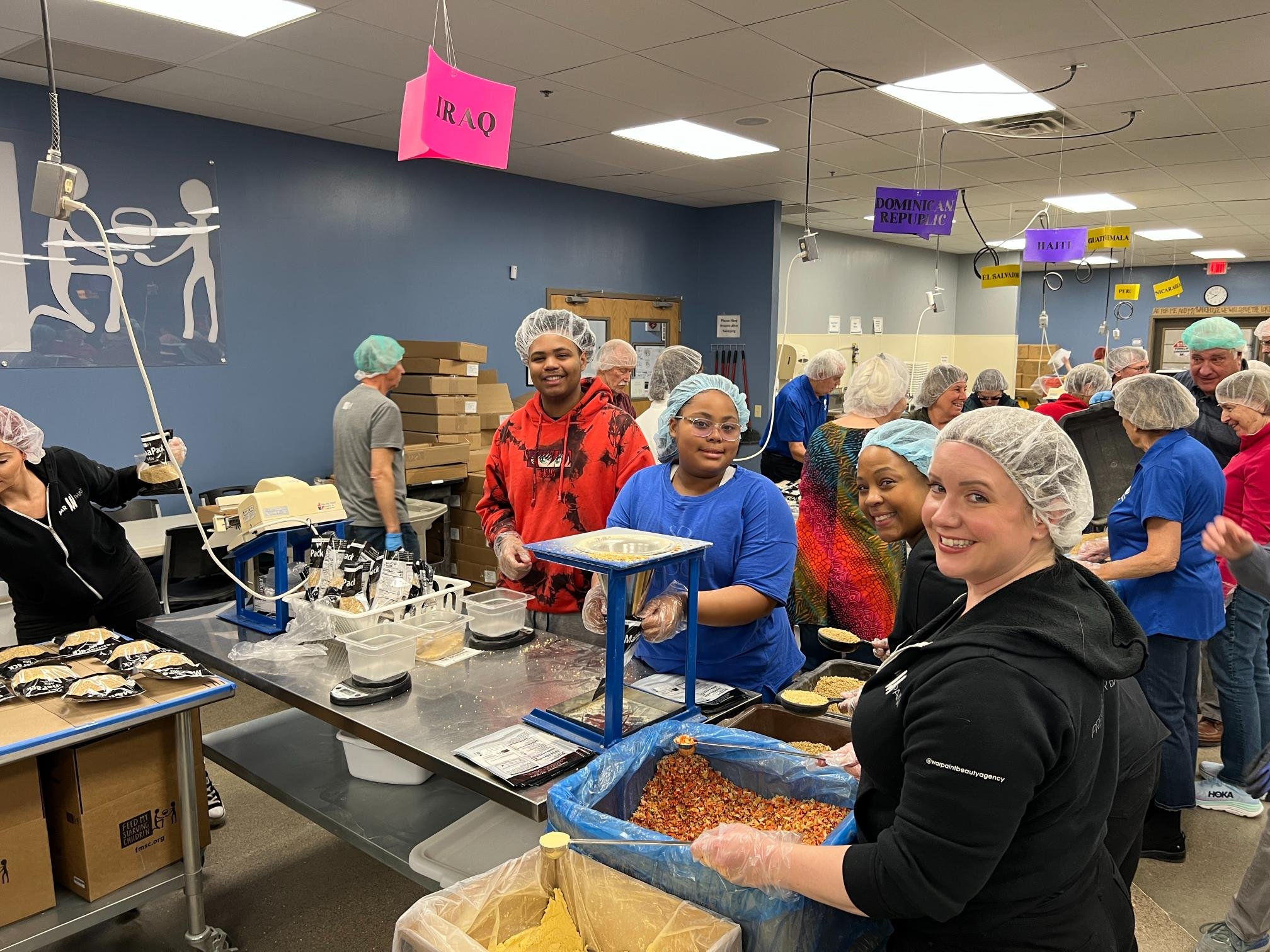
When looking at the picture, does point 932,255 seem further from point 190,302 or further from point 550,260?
point 190,302

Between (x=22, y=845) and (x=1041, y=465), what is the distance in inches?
87.7

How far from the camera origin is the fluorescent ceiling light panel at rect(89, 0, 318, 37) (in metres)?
3.16

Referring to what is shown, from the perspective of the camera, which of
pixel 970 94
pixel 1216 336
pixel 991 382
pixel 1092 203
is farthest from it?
pixel 1092 203

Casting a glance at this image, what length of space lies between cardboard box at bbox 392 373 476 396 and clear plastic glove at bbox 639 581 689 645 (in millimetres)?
3852

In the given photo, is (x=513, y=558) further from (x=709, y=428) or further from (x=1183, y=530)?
(x=1183, y=530)

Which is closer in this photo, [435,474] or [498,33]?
[498,33]

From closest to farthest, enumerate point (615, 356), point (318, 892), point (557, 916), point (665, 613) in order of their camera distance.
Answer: point (557, 916), point (665, 613), point (318, 892), point (615, 356)

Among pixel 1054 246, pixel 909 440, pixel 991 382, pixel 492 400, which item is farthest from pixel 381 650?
pixel 991 382

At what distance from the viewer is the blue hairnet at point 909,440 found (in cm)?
194

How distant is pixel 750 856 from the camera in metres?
1.17

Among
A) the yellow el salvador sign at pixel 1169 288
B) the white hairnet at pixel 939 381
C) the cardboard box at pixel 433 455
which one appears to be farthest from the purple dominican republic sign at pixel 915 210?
the yellow el salvador sign at pixel 1169 288

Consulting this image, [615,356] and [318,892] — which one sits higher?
[615,356]

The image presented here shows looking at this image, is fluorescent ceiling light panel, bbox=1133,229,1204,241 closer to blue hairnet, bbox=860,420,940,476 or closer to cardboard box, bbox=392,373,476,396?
cardboard box, bbox=392,373,476,396

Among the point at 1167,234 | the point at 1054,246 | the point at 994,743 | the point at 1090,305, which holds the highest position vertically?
the point at 1167,234
